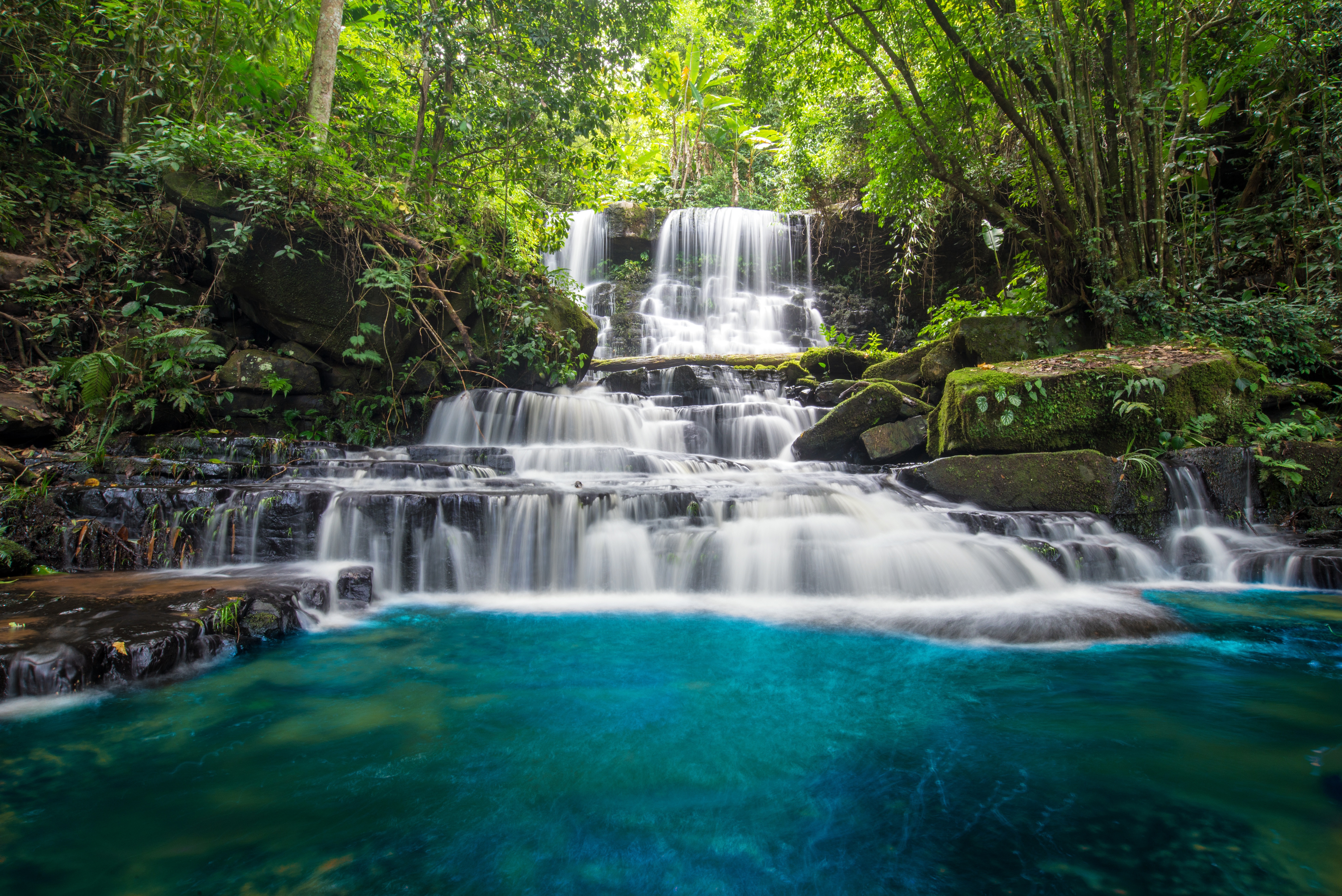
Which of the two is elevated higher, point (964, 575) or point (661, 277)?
point (661, 277)

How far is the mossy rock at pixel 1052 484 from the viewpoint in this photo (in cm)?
575

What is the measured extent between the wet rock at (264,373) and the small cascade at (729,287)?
8474 mm

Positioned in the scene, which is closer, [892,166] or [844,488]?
[844,488]

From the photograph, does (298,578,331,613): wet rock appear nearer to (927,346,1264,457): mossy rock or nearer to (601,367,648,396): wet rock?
(927,346,1264,457): mossy rock

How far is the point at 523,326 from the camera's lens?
891cm

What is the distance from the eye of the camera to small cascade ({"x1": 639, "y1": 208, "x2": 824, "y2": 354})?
15.1 m

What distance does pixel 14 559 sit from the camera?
13.5ft

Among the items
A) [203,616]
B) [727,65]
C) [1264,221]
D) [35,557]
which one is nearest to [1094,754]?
[203,616]

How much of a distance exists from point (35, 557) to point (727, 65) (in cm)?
2373

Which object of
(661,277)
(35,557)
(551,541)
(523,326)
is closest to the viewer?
(35,557)

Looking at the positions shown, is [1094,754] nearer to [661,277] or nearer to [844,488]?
[844,488]

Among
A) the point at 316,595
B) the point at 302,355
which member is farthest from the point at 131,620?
the point at 302,355

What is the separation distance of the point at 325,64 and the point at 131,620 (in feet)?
23.0

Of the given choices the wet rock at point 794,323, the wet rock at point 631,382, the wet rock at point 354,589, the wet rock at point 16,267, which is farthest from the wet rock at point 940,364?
the wet rock at point 16,267
